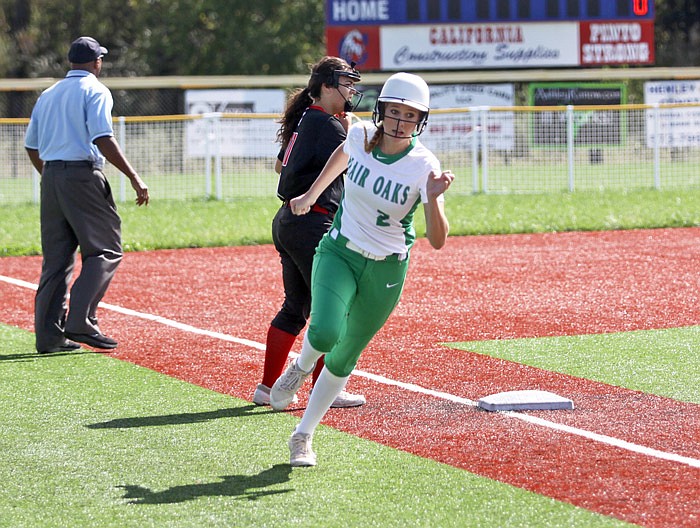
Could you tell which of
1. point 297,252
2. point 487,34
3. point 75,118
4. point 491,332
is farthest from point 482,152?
point 297,252

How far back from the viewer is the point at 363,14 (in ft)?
101

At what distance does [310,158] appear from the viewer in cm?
694

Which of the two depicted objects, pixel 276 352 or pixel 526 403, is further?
pixel 276 352

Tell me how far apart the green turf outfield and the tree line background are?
1476 inches

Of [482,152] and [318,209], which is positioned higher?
[318,209]

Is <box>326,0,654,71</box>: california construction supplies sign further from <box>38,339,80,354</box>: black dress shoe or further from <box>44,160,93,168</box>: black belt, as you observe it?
<box>38,339,80,354</box>: black dress shoe

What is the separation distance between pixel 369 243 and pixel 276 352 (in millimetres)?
1666

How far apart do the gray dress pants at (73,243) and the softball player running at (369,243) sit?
11.1ft

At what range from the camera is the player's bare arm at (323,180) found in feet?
20.5

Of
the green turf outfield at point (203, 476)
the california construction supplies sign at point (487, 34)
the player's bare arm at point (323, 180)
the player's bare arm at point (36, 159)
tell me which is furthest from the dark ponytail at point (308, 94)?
the california construction supplies sign at point (487, 34)

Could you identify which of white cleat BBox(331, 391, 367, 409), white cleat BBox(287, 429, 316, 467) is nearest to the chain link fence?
Result: white cleat BBox(331, 391, 367, 409)

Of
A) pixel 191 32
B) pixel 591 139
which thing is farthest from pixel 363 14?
pixel 191 32

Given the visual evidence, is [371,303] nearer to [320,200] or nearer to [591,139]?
[320,200]

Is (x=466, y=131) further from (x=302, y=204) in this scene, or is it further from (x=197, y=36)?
(x=197, y=36)
